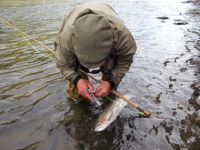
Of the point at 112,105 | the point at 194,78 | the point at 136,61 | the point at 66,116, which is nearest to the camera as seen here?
the point at 112,105

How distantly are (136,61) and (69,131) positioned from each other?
4455 millimetres

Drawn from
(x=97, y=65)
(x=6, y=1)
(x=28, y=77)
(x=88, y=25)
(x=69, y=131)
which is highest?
(x=88, y=25)

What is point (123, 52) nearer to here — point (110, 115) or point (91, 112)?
point (110, 115)

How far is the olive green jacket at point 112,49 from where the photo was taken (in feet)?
13.7

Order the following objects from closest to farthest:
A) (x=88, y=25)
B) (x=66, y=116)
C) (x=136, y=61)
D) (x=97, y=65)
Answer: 1. (x=88, y=25)
2. (x=97, y=65)
3. (x=66, y=116)
4. (x=136, y=61)

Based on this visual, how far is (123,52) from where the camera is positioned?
450 cm

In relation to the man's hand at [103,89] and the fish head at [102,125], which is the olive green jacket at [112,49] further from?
the fish head at [102,125]

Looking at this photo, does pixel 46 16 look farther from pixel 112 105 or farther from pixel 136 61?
pixel 112 105

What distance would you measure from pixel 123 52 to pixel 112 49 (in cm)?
26

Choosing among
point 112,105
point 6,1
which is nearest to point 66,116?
point 112,105

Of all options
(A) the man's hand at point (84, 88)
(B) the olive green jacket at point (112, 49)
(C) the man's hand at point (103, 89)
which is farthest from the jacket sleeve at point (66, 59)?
(C) the man's hand at point (103, 89)

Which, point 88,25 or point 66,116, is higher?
point 88,25

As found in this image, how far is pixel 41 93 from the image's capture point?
638cm

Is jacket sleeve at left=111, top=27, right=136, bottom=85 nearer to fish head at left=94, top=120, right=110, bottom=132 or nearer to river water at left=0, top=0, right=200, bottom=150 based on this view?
fish head at left=94, top=120, right=110, bottom=132
